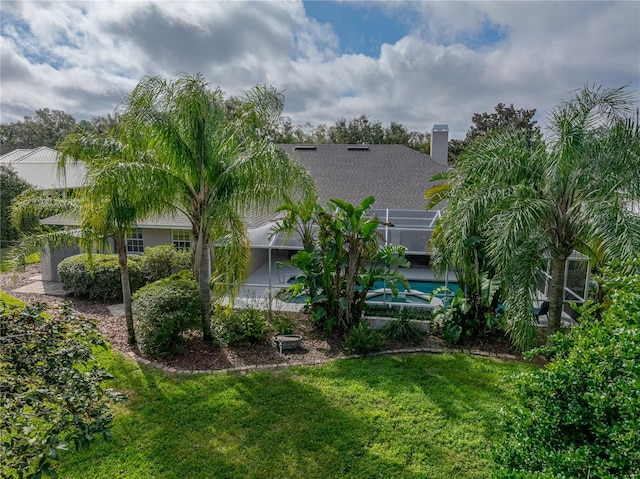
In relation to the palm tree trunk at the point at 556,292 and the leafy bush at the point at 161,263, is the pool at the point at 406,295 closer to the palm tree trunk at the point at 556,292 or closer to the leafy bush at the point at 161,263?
the palm tree trunk at the point at 556,292

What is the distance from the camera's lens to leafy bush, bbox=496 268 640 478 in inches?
106

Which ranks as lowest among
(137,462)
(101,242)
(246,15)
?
(137,462)

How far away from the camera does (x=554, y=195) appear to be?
7.62m

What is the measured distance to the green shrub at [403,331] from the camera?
9.69m

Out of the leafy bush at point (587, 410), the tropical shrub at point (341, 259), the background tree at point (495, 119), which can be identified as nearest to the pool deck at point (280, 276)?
the tropical shrub at point (341, 259)

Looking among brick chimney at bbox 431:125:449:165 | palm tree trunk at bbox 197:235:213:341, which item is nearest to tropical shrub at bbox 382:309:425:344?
palm tree trunk at bbox 197:235:213:341

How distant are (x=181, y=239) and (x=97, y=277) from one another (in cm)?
375

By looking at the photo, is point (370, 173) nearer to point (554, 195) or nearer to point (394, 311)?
point (394, 311)

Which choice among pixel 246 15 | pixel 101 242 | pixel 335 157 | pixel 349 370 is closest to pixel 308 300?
pixel 349 370

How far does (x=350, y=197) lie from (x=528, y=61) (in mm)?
10376

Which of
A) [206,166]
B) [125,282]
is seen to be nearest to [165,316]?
[125,282]

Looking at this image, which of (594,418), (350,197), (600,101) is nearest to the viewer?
(594,418)

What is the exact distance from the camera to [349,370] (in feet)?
27.2

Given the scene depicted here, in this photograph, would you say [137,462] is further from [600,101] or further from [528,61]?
[528,61]
